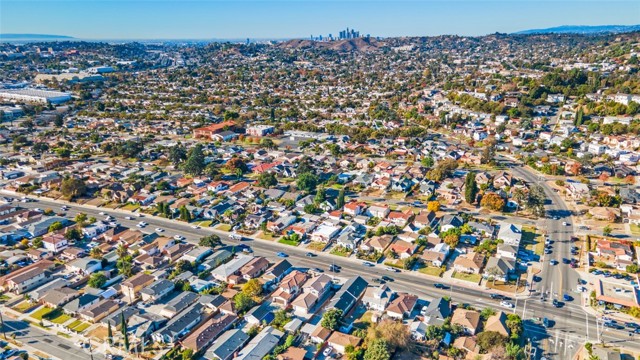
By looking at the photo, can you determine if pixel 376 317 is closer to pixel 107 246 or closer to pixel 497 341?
pixel 497 341

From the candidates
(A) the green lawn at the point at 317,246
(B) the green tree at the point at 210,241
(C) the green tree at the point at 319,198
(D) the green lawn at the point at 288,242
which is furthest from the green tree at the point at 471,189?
(B) the green tree at the point at 210,241

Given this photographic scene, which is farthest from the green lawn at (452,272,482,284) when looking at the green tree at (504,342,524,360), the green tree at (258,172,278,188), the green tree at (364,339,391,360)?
the green tree at (258,172,278,188)

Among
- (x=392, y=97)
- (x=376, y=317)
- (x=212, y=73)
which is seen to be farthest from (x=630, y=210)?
(x=212, y=73)

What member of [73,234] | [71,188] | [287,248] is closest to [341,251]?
[287,248]

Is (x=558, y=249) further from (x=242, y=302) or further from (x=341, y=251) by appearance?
(x=242, y=302)

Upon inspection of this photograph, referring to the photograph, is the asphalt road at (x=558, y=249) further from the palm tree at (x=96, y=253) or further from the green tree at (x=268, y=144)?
the green tree at (x=268, y=144)

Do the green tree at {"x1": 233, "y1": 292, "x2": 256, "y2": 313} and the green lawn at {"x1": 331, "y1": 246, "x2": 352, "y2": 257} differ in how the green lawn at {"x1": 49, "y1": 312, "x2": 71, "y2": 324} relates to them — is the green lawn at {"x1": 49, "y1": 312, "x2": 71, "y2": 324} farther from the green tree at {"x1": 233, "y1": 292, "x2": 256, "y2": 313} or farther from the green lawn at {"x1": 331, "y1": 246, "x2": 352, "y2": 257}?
the green lawn at {"x1": 331, "y1": 246, "x2": 352, "y2": 257}
